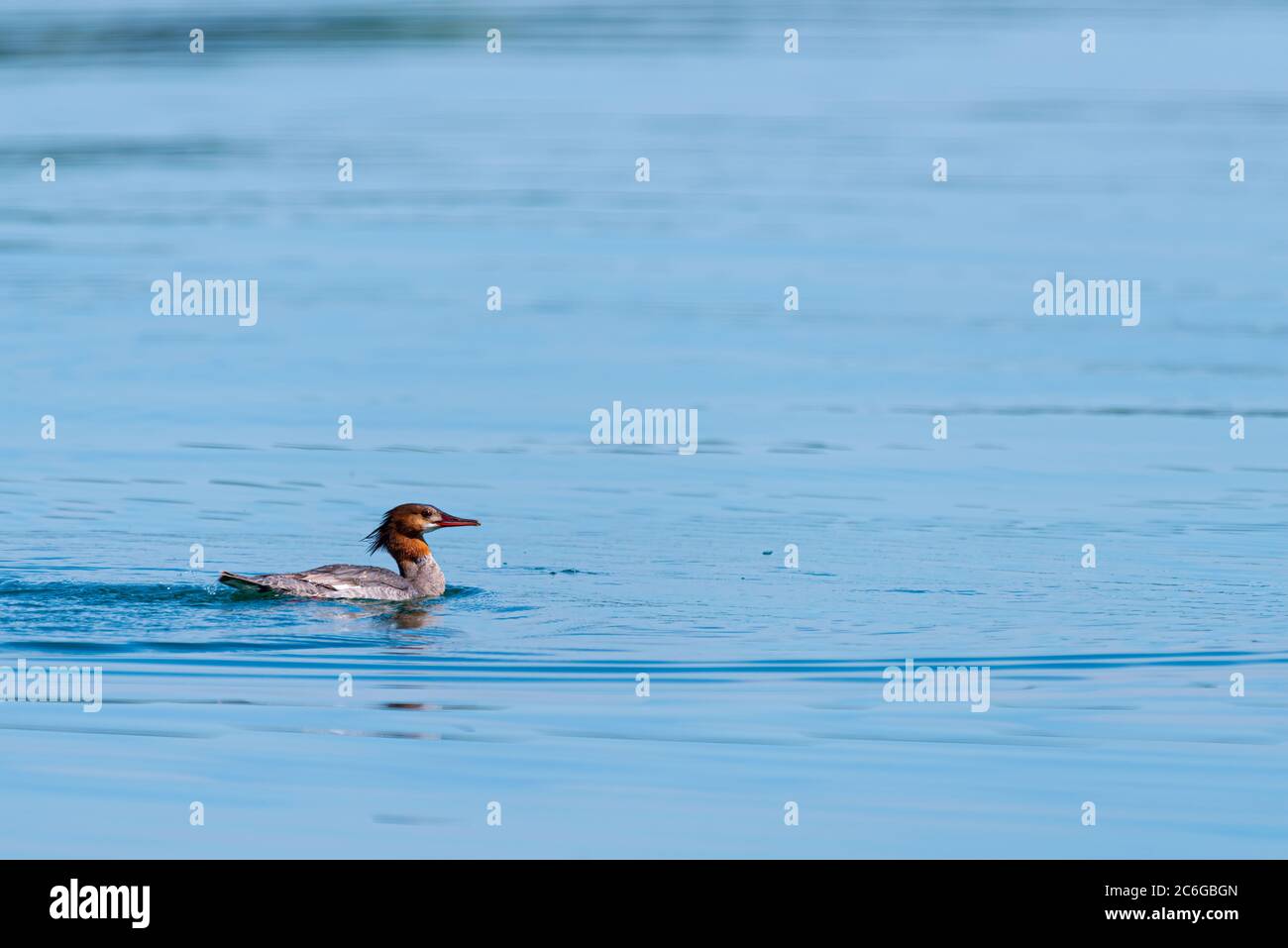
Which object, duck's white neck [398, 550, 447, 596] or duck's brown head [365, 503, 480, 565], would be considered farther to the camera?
duck's brown head [365, 503, 480, 565]

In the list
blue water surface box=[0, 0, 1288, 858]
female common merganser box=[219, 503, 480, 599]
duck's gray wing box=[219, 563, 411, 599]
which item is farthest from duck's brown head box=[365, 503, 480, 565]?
blue water surface box=[0, 0, 1288, 858]

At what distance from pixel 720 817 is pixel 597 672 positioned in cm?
272

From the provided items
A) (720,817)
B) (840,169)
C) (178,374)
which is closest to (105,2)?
(840,169)

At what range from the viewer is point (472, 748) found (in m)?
12.6

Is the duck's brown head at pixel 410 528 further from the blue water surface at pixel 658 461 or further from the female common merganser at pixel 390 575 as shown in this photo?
the blue water surface at pixel 658 461

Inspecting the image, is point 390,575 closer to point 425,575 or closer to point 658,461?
point 425,575

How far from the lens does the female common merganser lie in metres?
16.0

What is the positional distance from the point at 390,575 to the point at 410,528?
502 millimetres

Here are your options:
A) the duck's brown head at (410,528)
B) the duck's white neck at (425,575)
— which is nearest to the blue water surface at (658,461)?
the duck's white neck at (425,575)

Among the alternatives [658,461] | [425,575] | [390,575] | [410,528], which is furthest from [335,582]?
[658,461]

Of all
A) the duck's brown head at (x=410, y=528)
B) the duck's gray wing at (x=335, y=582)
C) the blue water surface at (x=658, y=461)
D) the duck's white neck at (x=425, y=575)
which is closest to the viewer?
the blue water surface at (x=658, y=461)

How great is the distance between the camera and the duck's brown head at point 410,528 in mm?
17203

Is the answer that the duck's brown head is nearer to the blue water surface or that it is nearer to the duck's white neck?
Answer: the duck's white neck

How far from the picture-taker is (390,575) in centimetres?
1691
